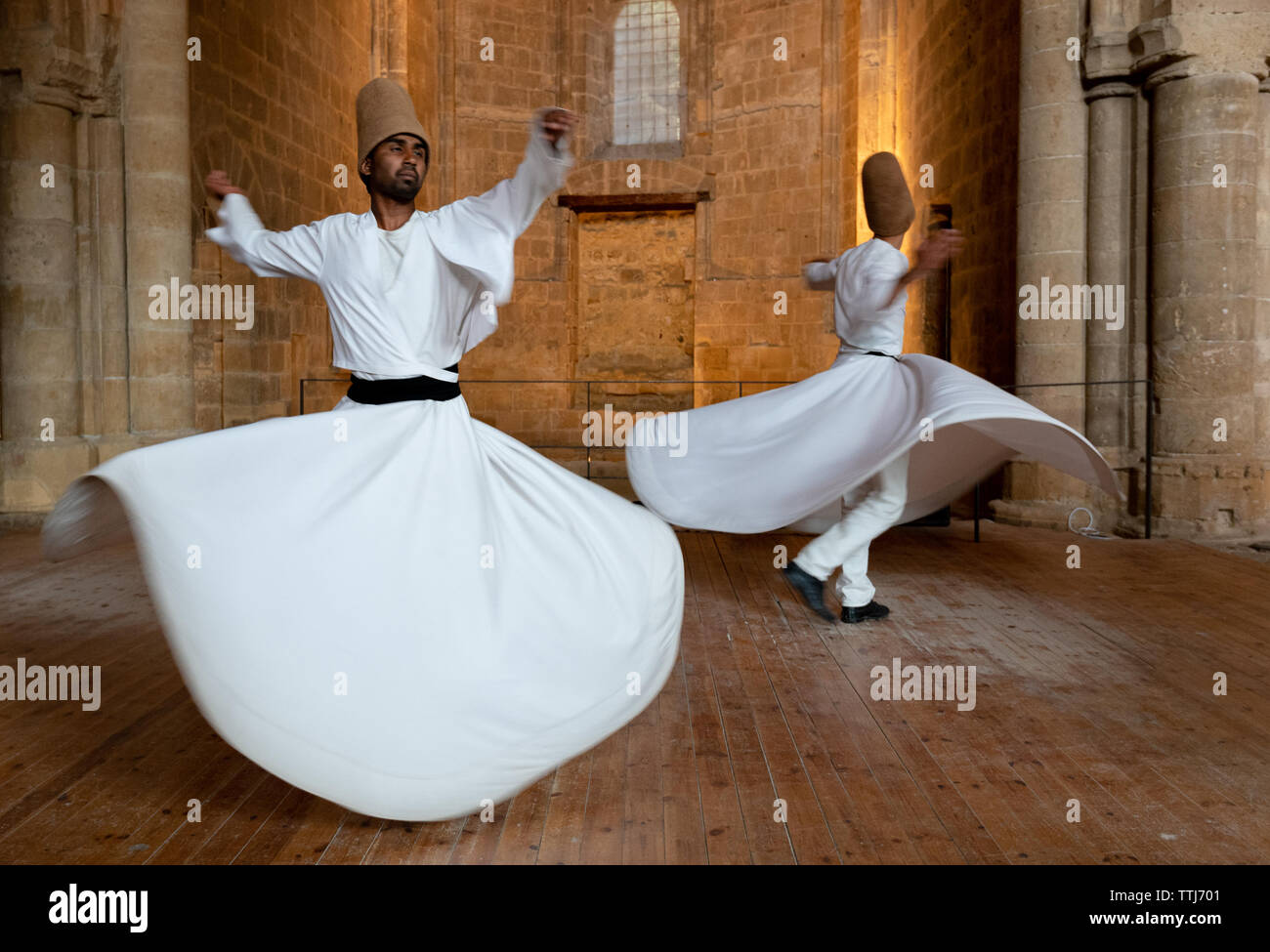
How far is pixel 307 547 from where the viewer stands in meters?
2.42

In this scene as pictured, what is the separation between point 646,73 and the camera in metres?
15.3

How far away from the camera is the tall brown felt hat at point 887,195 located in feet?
15.4

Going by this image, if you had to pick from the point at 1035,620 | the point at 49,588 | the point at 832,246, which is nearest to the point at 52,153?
the point at 49,588

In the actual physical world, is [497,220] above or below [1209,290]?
below

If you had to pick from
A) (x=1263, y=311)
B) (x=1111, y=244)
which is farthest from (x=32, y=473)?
(x=1263, y=311)

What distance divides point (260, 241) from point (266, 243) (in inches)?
0.9

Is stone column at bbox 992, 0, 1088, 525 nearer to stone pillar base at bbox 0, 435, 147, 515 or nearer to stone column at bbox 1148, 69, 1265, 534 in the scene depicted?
stone column at bbox 1148, 69, 1265, 534

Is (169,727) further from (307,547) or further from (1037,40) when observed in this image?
(1037,40)

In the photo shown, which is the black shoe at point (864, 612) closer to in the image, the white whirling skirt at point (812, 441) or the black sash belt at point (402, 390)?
the white whirling skirt at point (812, 441)

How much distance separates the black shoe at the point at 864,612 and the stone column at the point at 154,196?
5.41 m

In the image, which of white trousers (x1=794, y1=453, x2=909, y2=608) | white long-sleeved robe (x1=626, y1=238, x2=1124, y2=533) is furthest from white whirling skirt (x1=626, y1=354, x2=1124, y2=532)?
white trousers (x1=794, y1=453, x2=909, y2=608)

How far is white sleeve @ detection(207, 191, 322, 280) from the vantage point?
9.93ft

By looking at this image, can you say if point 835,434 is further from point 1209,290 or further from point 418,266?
point 1209,290
